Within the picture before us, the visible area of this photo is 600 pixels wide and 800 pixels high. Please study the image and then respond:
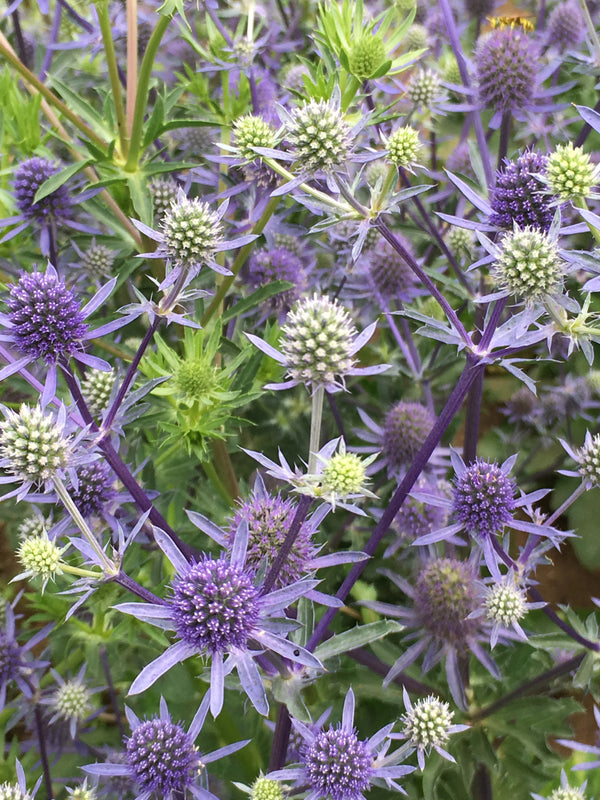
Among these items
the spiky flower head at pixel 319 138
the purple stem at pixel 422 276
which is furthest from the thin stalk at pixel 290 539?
the spiky flower head at pixel 319 138

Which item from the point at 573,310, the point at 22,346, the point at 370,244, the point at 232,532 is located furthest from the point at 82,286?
the point at 573,310

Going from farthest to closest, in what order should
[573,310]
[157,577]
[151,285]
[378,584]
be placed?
[378,584]
[151,285]
[157,577]
[573,310]

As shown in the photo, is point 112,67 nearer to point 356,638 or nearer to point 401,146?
point 401,146

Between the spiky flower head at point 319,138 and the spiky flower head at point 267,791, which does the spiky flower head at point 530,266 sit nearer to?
the spiky flower head at point 319,138

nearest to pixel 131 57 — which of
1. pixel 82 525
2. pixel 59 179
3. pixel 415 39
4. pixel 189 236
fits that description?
pixel 59 179

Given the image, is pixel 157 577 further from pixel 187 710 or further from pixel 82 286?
pixel 82 286

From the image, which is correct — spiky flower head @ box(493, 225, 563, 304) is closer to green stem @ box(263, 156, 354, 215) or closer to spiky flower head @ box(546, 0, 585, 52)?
green stem @ box(263, 156, 354, 215)
